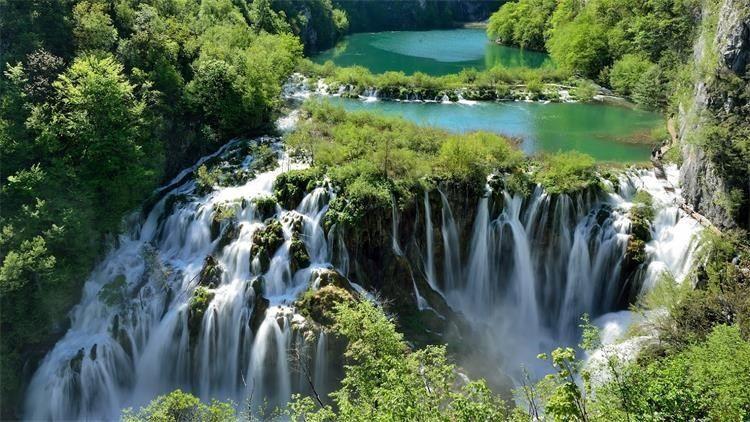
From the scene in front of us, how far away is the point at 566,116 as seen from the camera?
139 feet

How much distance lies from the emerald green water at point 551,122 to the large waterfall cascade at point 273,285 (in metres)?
6.81

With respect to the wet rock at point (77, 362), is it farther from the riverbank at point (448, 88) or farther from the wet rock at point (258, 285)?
the riverbank at point (448, 88)

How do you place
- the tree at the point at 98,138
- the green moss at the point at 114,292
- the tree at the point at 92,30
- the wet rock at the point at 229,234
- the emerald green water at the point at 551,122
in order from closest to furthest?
the green moss at the point at 114,292 → the tree at the point at 98,138 → the wet rock at the point at 229,234 → the tree at the point at 92,30 → the emerald green water at the point at 551,122

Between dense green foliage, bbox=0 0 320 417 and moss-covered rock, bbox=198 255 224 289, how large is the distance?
4646 mm

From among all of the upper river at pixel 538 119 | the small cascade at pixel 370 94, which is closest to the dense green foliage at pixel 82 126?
the upper river at pixel 538 119

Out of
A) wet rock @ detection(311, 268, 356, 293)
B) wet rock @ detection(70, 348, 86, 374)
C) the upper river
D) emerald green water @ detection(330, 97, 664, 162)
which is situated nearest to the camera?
wet rock @ detection(70, 348, 86, 374)

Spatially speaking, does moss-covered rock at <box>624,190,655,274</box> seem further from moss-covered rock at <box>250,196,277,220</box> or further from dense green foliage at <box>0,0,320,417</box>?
dense green foliage at <box>0,0,320,417</box>

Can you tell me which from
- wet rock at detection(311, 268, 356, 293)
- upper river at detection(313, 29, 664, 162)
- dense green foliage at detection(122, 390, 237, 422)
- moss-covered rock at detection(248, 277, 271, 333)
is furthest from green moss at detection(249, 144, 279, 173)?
dense green foliage at detection(122, 390, 237, 422)

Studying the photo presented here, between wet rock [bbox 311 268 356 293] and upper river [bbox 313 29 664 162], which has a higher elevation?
upper river [bbox 313 29 664 162]

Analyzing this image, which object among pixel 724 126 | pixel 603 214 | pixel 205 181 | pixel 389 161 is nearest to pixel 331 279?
pixel 389 161

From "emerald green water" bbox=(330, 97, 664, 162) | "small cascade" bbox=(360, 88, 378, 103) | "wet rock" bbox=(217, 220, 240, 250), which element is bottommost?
"wet rock" bbox=(217, 220, 240, 250)

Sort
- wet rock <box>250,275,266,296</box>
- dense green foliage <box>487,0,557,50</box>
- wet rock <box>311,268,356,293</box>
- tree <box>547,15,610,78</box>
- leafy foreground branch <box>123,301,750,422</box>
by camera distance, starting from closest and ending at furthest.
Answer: leafy foreground branch <box>123,301,750,422</box>, wet rock <box>250,275,266,296</box>, wet rock <box>311,268,356,293</box>, tree <box>547,15,610,78</box>, dense green foliage <box>487,0,557,50</box>

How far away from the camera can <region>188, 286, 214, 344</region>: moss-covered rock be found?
21.8 m

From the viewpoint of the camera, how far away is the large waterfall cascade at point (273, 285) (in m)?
21.2
